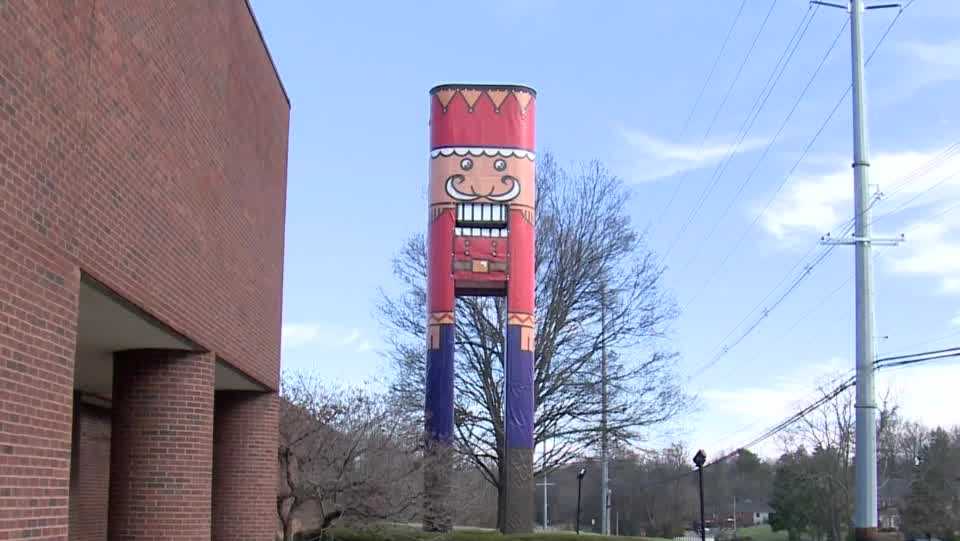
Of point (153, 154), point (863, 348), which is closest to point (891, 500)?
point (863, 348)

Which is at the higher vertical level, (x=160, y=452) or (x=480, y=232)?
(x=480, y=232)

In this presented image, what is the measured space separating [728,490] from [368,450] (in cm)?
9045

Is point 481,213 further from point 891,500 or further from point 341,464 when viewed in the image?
point 891,500

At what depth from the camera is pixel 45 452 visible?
25.3 ft

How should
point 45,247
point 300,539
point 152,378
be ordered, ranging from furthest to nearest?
point 300,539, point 152,378, point 45,247

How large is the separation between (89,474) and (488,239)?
46.8ft

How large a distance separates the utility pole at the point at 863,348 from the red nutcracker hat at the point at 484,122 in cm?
1099

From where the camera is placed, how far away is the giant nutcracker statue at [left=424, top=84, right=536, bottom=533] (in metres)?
31.5

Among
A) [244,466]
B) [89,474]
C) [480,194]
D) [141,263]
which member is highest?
[480,194]

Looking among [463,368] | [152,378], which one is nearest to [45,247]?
[152,378]

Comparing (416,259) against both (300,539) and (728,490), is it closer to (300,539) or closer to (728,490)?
(300,539)

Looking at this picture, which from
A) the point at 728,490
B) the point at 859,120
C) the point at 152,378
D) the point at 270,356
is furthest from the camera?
the point at 728,490

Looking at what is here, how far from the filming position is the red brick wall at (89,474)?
718 inches

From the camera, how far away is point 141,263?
9914 millimetres
